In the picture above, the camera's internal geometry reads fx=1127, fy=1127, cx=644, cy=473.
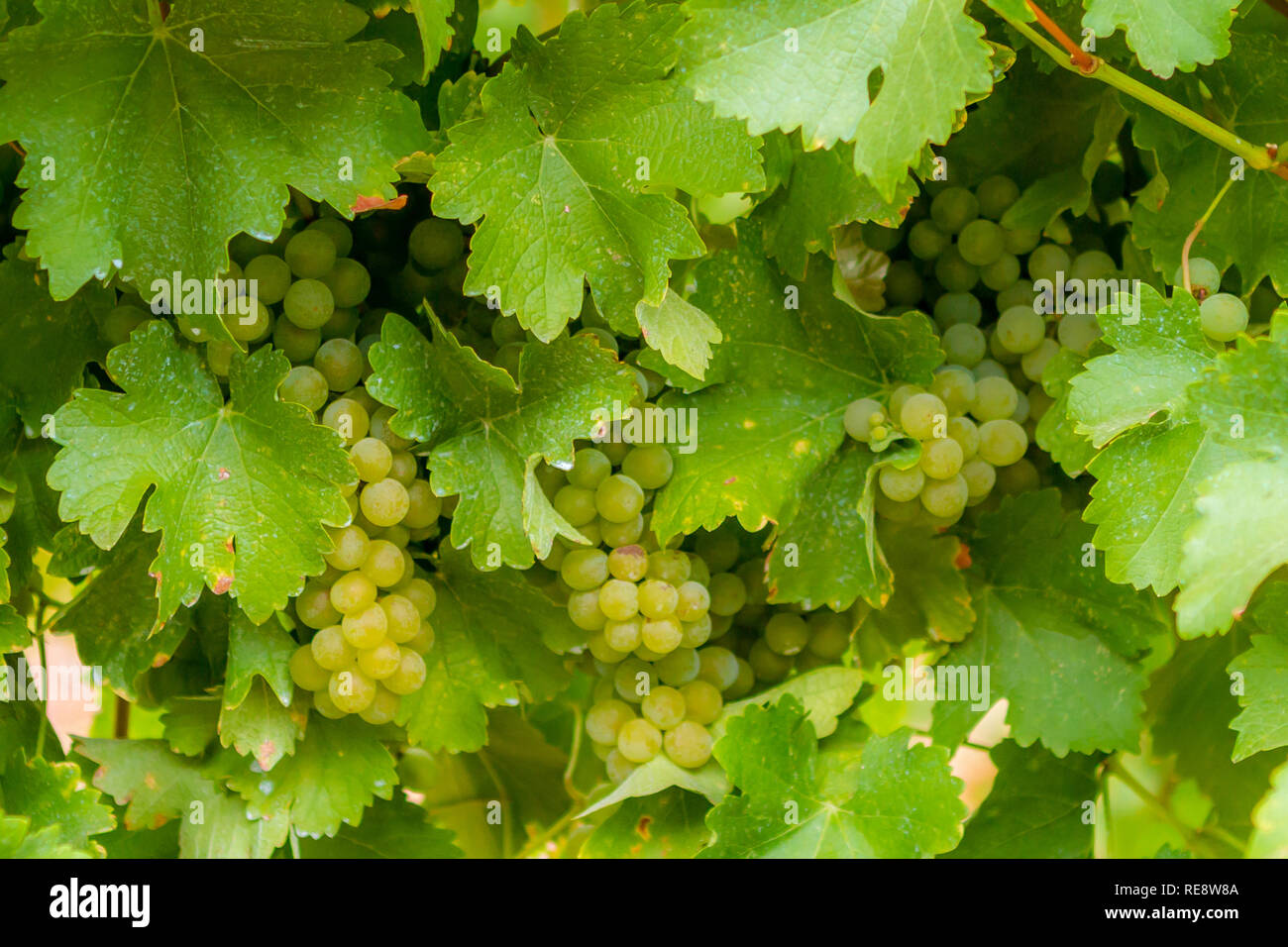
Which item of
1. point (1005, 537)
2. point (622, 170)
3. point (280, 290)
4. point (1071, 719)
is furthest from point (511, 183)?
point (1071, 719)

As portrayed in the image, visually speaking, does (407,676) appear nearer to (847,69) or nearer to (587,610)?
(587,610)

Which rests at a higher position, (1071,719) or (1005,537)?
(1005,537)

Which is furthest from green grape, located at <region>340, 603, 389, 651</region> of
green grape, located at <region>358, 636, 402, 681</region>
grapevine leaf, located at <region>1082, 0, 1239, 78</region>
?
grapevine leaf, located at <region>1082, 0, 1239, 78</region>

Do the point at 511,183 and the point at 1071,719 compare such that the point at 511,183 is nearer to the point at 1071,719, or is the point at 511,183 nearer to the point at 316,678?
the point at 316,678

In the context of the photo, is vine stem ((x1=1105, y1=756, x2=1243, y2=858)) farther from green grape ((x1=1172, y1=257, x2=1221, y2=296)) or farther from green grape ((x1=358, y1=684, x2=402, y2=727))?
green grape ((x1=358, y1=684, x2=402, y2=727))

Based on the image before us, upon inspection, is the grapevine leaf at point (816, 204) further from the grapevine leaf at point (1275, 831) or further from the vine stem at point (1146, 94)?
the grapevine leaf at point (1275, 831)

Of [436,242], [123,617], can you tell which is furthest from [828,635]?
[123,617]
